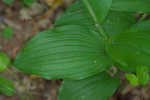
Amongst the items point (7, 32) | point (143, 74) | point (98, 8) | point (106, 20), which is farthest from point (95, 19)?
point (7, 32)

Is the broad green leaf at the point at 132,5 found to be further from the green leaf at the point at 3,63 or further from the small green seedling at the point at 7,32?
the small green seedling at the point at 7,32

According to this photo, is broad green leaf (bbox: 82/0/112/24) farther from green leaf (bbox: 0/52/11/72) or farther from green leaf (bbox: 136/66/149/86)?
green leaf (bbox: 0/52/11/72)

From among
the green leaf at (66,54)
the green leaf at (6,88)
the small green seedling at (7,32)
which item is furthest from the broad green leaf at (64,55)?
the small green seedling at (7,32)

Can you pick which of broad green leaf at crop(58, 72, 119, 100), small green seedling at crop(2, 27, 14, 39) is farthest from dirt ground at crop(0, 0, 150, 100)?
broad green leaf at crop(58, 72, 119, 100)

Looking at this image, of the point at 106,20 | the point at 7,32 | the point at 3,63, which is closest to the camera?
the point at 3,63

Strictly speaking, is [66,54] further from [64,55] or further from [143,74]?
[143,74]
